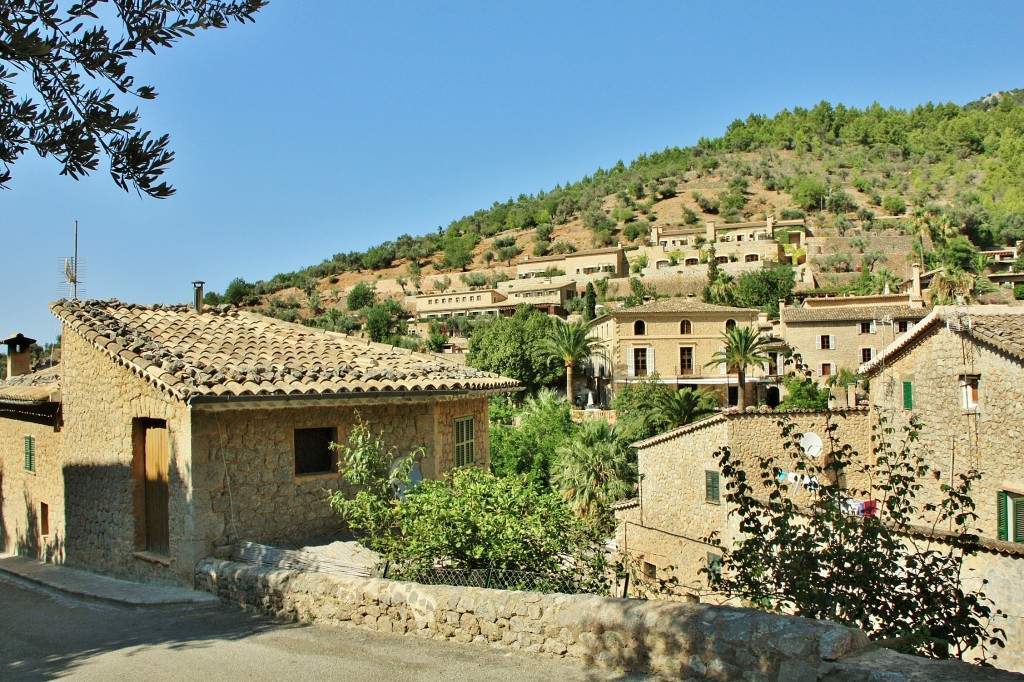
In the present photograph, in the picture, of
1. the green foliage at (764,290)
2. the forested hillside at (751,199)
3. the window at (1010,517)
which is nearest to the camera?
the window at (1010,517)

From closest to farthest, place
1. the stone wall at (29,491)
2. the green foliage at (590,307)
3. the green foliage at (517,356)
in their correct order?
the stone wall at (29,491)
the green foliage at (517,356)
the green foliage at (590,307)

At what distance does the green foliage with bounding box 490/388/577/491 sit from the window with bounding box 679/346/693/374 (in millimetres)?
12018

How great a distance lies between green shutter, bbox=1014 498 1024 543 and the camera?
15.0 metres

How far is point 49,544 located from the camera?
14.2 m

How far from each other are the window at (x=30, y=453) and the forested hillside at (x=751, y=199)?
62764 millimetres

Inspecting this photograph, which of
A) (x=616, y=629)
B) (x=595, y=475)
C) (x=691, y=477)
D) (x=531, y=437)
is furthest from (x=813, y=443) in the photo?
(x=616, y=629)

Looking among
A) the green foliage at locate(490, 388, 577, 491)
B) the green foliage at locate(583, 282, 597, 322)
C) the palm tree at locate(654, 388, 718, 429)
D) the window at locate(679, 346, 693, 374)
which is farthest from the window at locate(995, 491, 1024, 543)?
the green foliage at locate(583, 282, 597, 322)

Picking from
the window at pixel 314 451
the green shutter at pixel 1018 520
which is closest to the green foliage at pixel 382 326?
the green shutter at pixel 1018 520

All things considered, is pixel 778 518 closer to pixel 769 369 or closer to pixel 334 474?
pixel 334 474

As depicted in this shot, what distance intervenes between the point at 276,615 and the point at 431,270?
10919cm

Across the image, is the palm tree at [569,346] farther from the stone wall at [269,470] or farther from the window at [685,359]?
the stone wall at [269,470]

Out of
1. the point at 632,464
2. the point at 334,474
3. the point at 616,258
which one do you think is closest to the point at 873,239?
the point at 616,258

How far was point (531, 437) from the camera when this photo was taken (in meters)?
34.7

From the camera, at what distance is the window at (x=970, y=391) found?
53.6 feet
